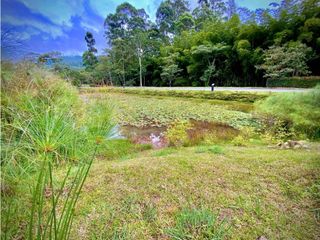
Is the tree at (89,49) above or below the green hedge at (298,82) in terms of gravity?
above

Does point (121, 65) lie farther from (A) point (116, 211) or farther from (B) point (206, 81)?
(A) point (116, 211)

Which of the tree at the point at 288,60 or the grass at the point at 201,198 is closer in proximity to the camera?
the grass at the point at 201,198

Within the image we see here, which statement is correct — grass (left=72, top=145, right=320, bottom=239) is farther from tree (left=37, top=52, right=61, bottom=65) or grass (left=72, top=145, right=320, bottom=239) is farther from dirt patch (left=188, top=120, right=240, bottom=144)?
dirt patch (left=188, top=120, right=240, bottom=144)

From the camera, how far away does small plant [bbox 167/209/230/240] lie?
4.80 ft

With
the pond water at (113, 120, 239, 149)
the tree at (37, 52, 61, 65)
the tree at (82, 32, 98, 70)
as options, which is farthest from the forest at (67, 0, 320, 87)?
the tree at (37, 52, 61, 65)

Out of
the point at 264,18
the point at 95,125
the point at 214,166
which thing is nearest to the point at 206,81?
the point at 264,18

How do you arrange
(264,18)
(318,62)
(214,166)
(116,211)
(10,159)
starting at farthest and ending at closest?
(264,18), (318,62), (214,166), (116,211), (10,159)

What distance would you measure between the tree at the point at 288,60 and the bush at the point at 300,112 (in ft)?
24.0

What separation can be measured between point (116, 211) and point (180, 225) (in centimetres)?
51

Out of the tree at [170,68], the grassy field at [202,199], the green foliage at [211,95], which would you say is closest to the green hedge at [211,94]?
Result: the green foliage at [211,95]

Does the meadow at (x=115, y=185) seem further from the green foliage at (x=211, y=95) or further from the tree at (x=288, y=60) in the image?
the tree at (x=288, y=60)

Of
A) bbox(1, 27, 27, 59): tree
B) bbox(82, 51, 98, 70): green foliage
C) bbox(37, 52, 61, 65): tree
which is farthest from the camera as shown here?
bbox(82, 51, 98, 70): green foliage

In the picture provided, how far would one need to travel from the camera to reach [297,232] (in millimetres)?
1576

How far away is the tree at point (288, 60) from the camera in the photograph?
11094 millimetres
